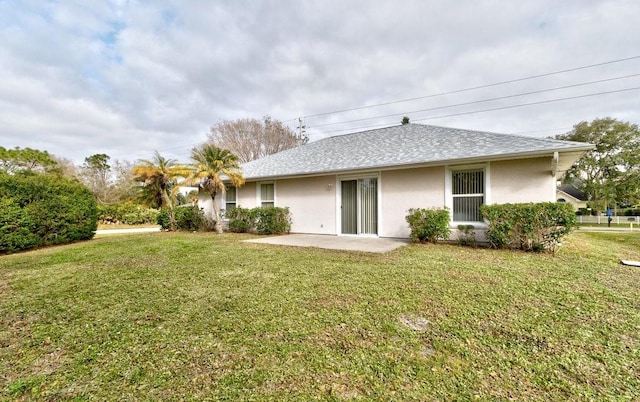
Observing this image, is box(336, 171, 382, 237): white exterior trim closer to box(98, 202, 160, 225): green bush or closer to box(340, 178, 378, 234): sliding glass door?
box(340, 178, 378, 234): sliding glass door

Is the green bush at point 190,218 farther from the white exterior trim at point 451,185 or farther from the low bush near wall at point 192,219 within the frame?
the white exterior trim at point 451,185

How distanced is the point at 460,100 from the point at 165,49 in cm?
2092

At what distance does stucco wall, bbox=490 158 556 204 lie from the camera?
7395mm

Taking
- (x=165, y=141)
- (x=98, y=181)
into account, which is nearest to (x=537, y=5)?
(x=98, y=181)

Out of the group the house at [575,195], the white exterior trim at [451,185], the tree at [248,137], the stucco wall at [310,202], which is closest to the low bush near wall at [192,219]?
the stucco wall at [310,202]

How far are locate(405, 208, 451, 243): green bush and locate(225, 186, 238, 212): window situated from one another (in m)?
9.08

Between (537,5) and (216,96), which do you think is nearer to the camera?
(537,5)

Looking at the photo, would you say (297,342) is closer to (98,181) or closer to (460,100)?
(460,100)

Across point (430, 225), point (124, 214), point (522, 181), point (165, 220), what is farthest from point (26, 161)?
point (522, 181)

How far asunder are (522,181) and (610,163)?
32.4m

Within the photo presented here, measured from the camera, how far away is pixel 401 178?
9570 millimetres

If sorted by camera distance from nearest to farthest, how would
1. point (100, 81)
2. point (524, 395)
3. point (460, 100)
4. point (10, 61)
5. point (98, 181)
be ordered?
point (524, 395), point (10, 61), point (100, 81), point (460, 100), point (98, 181)

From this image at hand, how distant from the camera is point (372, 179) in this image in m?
10.2

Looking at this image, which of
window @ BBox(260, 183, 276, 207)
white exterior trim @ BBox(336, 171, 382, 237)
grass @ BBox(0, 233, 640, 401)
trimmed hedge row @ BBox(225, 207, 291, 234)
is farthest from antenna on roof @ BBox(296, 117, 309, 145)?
grass @ BBox(0, 233, 640, 401)
